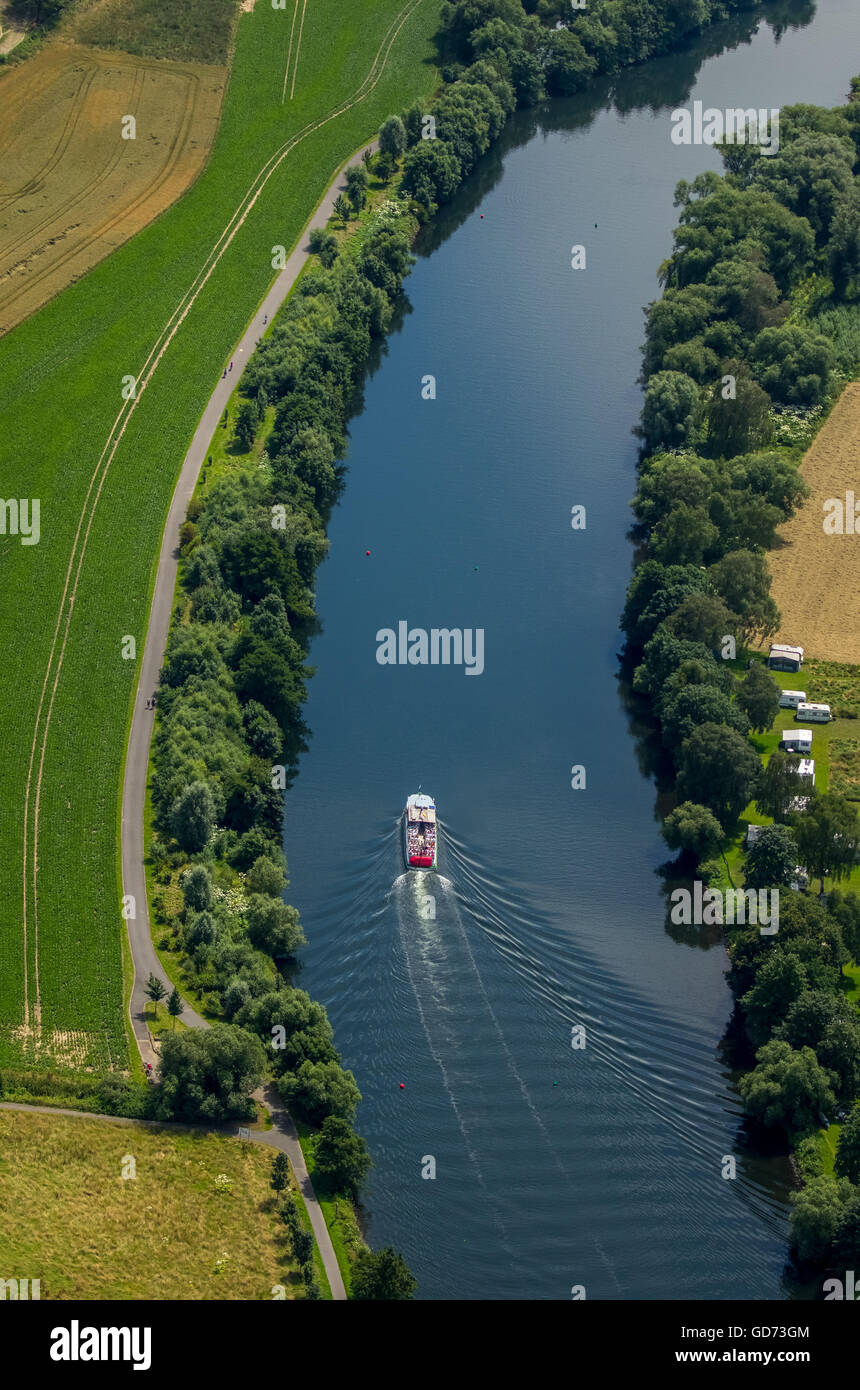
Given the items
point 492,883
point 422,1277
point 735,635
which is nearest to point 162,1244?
point 422,1277

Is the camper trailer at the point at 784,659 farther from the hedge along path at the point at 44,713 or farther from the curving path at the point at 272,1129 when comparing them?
the curving path at the point at 272,1129

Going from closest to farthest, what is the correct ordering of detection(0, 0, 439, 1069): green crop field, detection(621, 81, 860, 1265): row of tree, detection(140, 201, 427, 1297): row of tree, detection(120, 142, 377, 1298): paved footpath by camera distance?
detection(120, 142, 377, 1298): paved footpath → detection(140, 201, 427, 1297): row of tree → detection(621, 81, 860, 1265): row of tree → detection(0, 0, 439, 1069): green crop field

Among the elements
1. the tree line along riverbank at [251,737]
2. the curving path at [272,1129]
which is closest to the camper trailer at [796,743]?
the tree line along riverbank at [251,737]

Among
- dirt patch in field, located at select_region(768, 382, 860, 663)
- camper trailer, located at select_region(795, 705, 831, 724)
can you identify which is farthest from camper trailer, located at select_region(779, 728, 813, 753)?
dirt patch in field, located at select_region(768, 382, 860, 663)

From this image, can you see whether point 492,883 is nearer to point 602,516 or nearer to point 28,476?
point 602,516

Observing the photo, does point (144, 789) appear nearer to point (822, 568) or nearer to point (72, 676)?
point (72, 676)

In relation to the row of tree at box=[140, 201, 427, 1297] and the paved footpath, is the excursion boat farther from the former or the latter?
the paved footpath
